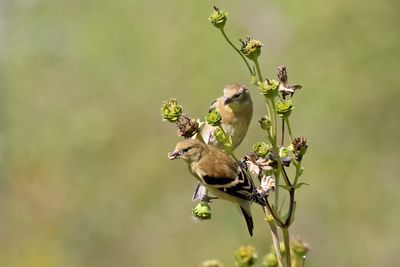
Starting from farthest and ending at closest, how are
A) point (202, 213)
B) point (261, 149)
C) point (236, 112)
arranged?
point (236, 112) → point (202, 213) → point (261, 149)

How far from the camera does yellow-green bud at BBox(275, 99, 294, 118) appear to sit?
2619 mm

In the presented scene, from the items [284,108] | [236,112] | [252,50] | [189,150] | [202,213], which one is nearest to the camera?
[284,108]

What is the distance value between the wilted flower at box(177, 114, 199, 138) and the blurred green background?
4.48 meters

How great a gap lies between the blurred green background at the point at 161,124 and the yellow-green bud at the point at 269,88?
4447 millimetres

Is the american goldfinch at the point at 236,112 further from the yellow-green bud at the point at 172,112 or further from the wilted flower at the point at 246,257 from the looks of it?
the yellow-green bud at the point at 172,112

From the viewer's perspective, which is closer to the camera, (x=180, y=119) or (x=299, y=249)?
(x=180, y=119)

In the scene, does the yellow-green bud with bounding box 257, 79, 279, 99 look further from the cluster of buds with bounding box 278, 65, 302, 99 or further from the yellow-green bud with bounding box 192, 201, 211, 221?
the yellow-green bud with bounding box 192, 201, 211, 221

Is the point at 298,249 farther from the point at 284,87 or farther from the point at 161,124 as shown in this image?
the point at 161,124

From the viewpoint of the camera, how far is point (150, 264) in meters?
7.84

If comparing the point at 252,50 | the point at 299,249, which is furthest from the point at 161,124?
the point at 252,50

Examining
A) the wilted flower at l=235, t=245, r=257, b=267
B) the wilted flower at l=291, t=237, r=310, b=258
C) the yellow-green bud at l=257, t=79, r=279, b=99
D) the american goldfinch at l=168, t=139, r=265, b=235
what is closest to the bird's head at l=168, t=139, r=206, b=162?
the american goldfinch at l=168, t=139, r=265, b=235

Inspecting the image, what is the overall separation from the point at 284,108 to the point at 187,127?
29cm

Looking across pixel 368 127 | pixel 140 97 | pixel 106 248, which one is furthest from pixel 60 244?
pixel 368 127

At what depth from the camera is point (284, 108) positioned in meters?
2.63
